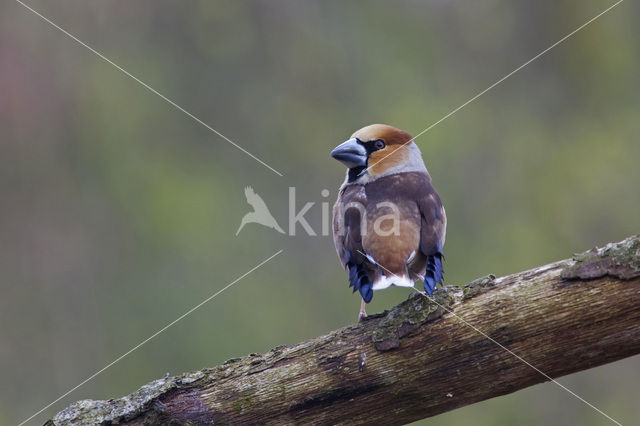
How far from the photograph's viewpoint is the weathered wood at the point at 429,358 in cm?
297

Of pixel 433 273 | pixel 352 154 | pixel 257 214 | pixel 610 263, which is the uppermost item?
pixel 257 214

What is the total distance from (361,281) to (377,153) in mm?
1329

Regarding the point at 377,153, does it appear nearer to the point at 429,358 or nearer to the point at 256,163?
the point at 429,358

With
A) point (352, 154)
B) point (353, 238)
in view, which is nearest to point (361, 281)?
point (353, 238)

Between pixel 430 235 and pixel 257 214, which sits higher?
pixel 257 214

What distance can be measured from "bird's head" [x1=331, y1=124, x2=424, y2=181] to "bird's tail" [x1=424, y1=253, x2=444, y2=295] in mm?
1037

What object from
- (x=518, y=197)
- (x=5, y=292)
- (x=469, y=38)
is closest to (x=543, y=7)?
(x=469, y=38)

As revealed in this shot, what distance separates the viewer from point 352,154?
4902 millimetres

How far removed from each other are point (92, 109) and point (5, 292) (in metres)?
2.40

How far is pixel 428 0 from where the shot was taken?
34.6 ft

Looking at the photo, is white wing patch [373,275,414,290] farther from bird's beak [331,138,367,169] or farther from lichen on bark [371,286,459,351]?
bird's beak [331,138,367,169]

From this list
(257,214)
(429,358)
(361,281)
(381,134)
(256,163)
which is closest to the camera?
A: (429,358)

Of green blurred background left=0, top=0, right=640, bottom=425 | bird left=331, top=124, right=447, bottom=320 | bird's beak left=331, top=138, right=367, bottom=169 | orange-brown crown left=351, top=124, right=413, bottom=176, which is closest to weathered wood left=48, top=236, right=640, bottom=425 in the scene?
bird left=331, top=124, right=447, bottom=320

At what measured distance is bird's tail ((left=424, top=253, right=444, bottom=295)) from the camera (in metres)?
3.52
